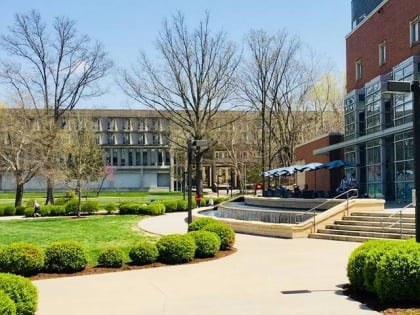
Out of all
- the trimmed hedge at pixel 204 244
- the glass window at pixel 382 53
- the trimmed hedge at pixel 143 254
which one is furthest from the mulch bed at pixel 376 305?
the glass window at pixel 382 53

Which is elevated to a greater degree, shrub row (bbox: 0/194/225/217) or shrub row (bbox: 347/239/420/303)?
shrub row (bbox: 347/239/420/303)

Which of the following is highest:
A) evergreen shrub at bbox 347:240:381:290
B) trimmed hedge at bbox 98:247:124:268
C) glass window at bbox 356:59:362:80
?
glass window at bbox 356:59:362:80

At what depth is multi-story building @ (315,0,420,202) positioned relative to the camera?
2642 cm

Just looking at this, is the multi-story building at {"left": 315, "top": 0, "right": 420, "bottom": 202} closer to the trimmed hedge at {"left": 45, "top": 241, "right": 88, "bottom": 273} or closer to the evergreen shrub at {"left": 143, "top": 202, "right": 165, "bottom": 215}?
the evergreen shrub at {"left": 143, "top": 202, "right": 165, "bottom": 215}

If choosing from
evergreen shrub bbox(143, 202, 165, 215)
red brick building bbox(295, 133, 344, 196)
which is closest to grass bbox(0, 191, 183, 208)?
evergreen shrub bbox(143, 202, 165, 215)

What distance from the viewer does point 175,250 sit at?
512 inches

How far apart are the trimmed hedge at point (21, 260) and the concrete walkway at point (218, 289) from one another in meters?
0.71

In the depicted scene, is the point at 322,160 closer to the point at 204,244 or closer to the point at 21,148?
the point at 21,148

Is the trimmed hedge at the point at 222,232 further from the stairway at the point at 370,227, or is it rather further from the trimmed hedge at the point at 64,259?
the stairway at the point at 370,227

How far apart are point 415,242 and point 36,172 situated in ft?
127

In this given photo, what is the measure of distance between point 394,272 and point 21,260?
776cm

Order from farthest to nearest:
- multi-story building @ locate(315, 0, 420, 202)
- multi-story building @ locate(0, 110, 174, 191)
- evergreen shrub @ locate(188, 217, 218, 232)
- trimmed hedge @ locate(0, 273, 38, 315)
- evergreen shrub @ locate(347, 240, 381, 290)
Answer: multi-story building @ locate(0, 110, 174, 191) → multi-story building @ locate(315, 0, 420, 202) → evergreen shrub @ locate(188, 217, 218, 232) → evergreen shrub @ locate(347, 240, 381, 290) → trimmed hedge @ locate(0, 273, 38, 315)

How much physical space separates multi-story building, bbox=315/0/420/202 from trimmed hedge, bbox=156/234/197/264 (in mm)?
15062

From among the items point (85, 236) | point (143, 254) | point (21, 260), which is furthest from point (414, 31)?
point (21, 260)
